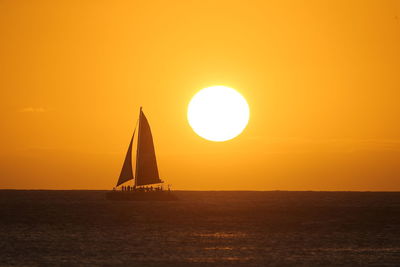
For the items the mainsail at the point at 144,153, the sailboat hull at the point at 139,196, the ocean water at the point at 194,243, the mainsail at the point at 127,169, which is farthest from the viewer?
the sailboat hull at the point at 139,196

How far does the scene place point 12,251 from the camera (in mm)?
63312

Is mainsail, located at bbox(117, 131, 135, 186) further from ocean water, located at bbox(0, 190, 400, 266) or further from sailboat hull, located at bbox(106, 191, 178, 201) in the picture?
ocean water, located at bbox(0, 190, 400, 266)

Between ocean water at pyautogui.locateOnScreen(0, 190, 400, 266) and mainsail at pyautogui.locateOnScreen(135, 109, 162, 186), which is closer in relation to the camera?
ocean water at pyautogui.locateOnScreen(0, 190, 400, 266)

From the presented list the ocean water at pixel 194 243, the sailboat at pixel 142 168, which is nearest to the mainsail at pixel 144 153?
the sailboat at pixel 142 168

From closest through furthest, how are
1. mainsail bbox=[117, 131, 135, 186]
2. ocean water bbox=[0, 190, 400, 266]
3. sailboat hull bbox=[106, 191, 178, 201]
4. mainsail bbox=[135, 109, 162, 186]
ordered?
ocean water bbox=[0, 190, 400, 266] → mainsail bbox=[135, 109, 162, 186] → mainsail bbox=[117, 131, 135, 186] → sailboat hull bbox=[106, 191, 178, 201]

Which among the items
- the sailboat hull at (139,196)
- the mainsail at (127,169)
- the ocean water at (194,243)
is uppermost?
the mainsail at (127,169)

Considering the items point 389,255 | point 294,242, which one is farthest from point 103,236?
point 389,255

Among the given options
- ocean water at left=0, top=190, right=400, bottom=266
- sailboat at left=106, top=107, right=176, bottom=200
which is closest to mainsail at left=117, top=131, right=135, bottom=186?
sailboat at left=106, top=107, right=176, bottom=200

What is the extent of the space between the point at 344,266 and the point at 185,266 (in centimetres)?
1175

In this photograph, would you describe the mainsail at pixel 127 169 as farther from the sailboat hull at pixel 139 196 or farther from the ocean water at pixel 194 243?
the ocean water at pixel 194 243

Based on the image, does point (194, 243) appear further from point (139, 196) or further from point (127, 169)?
point (139, 196)

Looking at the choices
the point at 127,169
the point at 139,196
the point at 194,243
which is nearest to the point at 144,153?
the point at 127,169

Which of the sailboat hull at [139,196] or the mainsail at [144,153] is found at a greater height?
the mainsail at [144,153]

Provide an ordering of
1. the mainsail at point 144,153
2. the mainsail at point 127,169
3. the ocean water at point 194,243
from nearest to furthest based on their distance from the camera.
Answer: the ocean water at point 194,243, the mainsail at point 144,153, the mainsail at point 127,169
